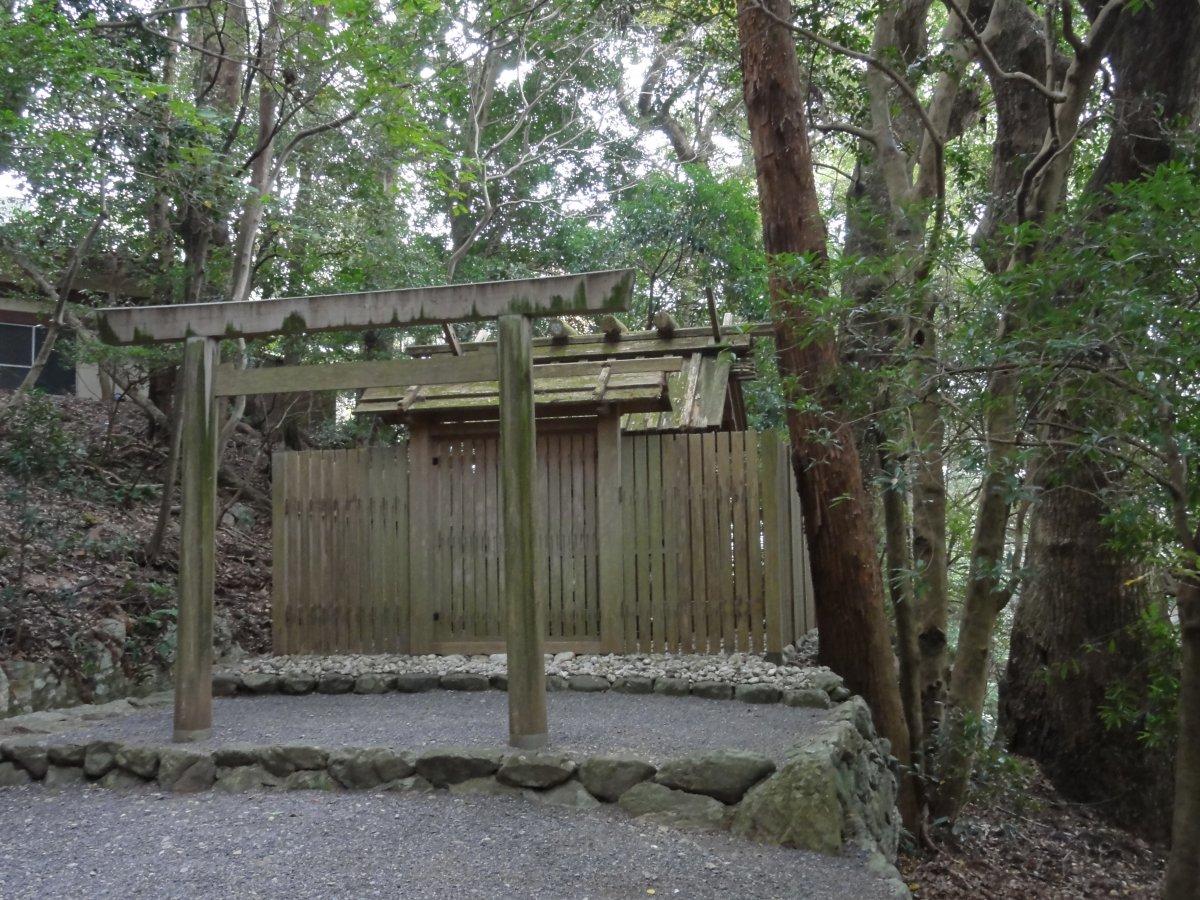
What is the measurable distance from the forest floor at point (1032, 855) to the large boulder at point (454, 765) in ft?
11.3

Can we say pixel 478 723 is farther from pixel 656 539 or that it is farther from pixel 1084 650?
pixel 1084 650

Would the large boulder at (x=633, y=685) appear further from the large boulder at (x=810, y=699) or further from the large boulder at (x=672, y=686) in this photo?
the large boulder at (x=810, y=699)

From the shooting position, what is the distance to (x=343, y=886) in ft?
12.9

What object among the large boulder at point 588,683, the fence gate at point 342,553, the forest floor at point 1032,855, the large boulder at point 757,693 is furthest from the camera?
the fence gate at point 342,553

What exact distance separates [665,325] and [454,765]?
18.0 ft

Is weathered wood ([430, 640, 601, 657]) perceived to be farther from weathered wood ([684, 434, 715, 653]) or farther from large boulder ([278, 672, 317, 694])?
weathered wood ([684, 434, 715, 653])

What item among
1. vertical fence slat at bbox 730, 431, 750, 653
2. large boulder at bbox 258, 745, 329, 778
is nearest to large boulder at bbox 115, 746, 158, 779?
large boulder at bbox 258, 745, 329, 778

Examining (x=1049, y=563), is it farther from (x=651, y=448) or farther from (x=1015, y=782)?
(x=651, y=448)

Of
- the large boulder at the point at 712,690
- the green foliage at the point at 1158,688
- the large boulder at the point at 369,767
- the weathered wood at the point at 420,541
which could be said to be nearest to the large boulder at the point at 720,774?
the large boulder at the point at 369,767

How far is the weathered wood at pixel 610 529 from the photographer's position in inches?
309

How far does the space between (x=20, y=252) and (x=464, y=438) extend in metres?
5.64

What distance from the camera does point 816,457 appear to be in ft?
22.9

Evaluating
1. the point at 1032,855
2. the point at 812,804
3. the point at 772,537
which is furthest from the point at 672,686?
the point at 1032,855

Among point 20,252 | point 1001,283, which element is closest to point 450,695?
point 1001,283
